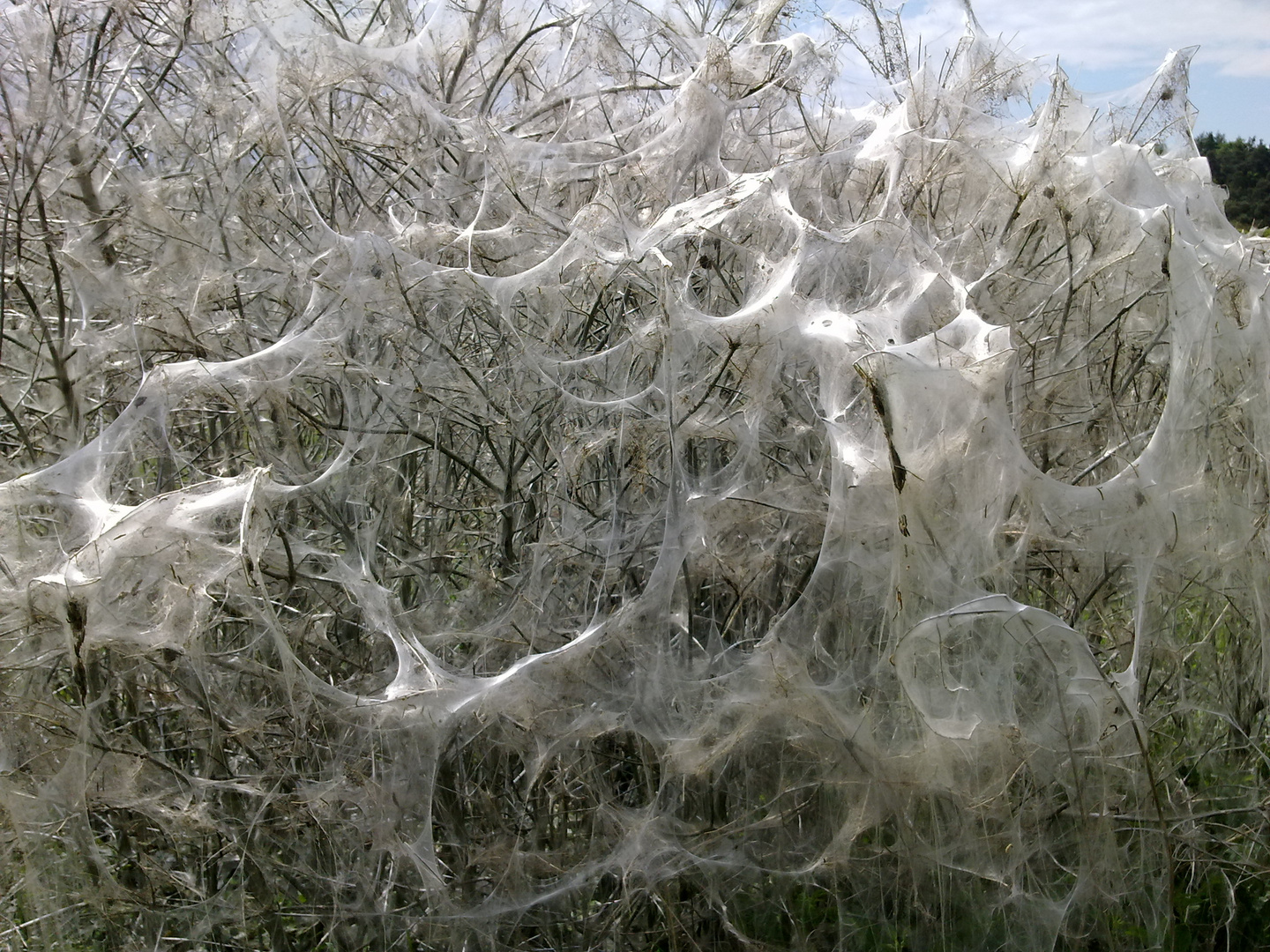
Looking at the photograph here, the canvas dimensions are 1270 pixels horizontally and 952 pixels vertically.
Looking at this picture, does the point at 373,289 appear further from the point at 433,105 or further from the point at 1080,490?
the point at 1080,490

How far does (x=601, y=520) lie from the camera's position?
3.20m

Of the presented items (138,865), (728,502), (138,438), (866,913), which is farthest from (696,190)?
(138,865)

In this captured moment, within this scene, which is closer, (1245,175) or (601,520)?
(601,520)

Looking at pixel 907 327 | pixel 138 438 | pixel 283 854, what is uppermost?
pixel 907 327

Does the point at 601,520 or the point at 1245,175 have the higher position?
the point at 601,520

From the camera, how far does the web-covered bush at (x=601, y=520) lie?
9.10 feet

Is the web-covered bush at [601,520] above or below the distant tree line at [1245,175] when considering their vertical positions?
above

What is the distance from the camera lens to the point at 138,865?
307cm

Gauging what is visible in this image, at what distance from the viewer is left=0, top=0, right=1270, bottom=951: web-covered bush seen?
277 centimetres

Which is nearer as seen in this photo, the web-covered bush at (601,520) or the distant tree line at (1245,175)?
the web-covered bush at (601,520)

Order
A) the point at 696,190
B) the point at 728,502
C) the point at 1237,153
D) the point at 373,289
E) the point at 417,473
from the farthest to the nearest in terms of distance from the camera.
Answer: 1. the point at 1237,153
2. the point at 696,190
3. the point at 417,473
4. the point at 373,289
5. the point at 728,502

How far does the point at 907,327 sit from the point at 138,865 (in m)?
2.67

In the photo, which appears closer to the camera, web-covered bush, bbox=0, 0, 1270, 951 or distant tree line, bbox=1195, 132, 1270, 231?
web-covered bush, bbox=0, 0, 1270, 951

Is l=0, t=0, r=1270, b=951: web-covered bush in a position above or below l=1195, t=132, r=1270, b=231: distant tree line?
above
